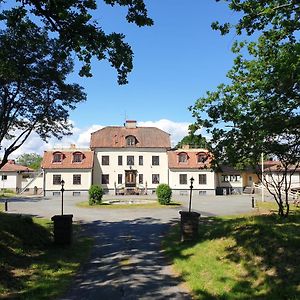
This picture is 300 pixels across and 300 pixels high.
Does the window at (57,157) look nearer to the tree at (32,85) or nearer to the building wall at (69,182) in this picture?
the building wall at (69,182)

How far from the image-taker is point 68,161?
52781 millimetres

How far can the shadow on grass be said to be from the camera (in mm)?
7898

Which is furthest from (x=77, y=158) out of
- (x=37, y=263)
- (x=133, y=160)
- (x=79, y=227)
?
(x=37, y=263)

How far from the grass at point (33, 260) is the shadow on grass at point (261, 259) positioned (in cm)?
335

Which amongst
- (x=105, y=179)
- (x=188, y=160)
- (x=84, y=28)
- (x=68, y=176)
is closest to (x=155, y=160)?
(x=188, y=160)

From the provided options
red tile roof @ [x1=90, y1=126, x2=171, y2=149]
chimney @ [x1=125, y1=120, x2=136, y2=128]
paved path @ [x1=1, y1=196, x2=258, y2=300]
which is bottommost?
paved path @ [x1=1, y1=196, x2=258, y2=300]

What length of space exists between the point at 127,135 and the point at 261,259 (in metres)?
45.7

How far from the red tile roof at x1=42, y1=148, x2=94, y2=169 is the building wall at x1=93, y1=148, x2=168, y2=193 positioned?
1.34 m

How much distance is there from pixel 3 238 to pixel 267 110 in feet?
33.5

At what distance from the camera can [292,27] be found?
1098 cm

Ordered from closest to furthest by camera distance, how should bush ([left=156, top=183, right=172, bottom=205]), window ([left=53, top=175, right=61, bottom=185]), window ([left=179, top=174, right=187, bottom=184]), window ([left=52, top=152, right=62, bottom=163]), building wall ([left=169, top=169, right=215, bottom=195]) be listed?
bush ([left=156, top=183, right=172, bottom=205]) < window ([left=53, top=175, right=61, bottom=185]) < building wall ([left=169, top=169, right=215, bottom=195]) < window ([left=179, top=174, right=187, bottom=184]) < window ([left=52, top=152, right=62, bottom=163])

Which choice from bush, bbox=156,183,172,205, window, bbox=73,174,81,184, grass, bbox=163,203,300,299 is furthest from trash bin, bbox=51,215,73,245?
window, bbox=73,174,81,184

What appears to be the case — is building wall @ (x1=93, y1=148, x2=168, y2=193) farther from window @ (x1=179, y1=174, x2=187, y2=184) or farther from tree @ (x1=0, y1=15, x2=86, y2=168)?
tree @ (x1=0, y1=15, x2=86, y2=168)

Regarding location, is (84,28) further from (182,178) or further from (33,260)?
(182,178)
